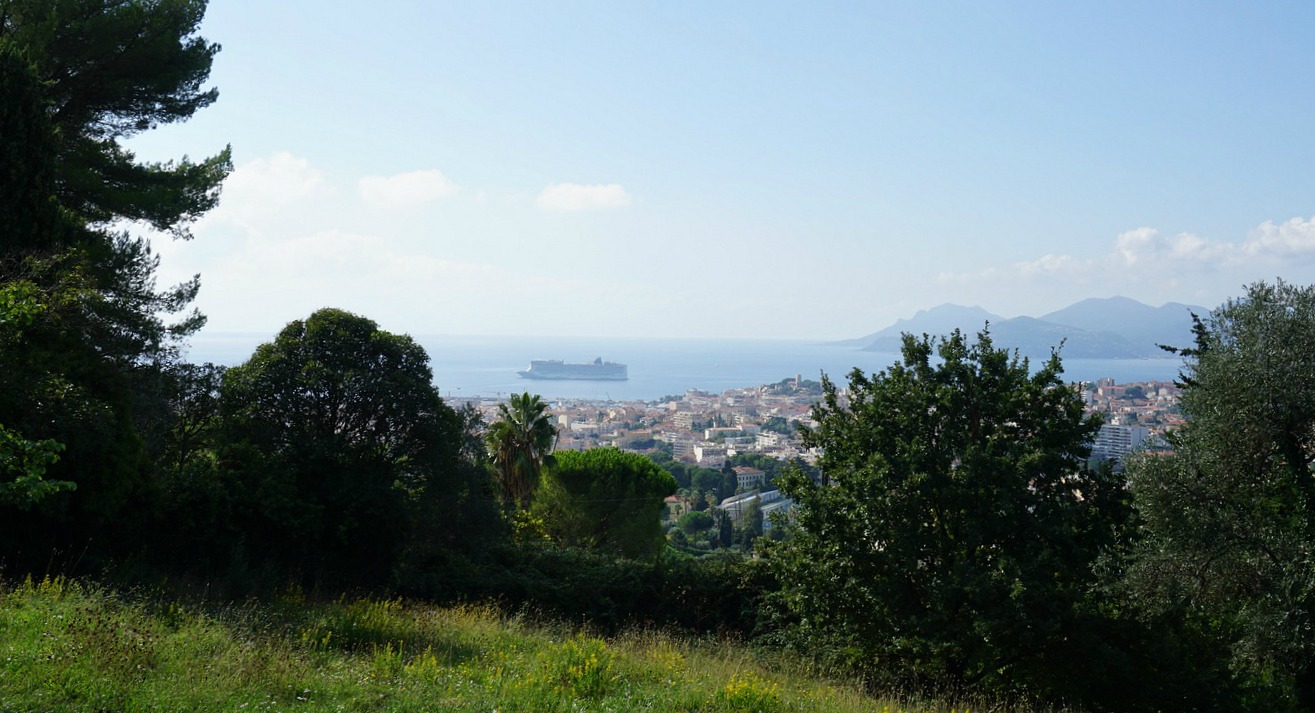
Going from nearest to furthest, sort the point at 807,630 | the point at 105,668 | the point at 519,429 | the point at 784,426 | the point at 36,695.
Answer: the point at 36,695, the point at 105,668, the point at 807,630, the point at 519,429, the point at 784,426

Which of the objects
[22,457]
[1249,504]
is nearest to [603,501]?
[1249,504]

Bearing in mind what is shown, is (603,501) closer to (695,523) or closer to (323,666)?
(323,666)

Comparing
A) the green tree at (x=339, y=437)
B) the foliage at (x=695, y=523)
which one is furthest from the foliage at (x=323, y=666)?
the foliage at (x=695, y=523)

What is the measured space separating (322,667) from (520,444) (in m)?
21.4

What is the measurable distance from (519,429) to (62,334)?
702 inches

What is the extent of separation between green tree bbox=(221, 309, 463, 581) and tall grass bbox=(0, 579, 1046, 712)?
4441 millimetres

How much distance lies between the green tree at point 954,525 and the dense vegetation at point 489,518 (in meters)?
0.05

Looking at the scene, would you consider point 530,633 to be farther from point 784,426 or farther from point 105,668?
point 784,426

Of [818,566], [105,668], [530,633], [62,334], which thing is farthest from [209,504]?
[818,566]

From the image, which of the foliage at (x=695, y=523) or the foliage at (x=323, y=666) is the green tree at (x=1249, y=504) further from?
the foliage at (x=695, y=523)

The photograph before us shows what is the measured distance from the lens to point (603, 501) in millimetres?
27688

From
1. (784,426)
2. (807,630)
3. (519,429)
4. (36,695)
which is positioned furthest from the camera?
(784,426)

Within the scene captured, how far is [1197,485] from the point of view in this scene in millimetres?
12375

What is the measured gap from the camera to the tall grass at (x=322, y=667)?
5672 millimetres
